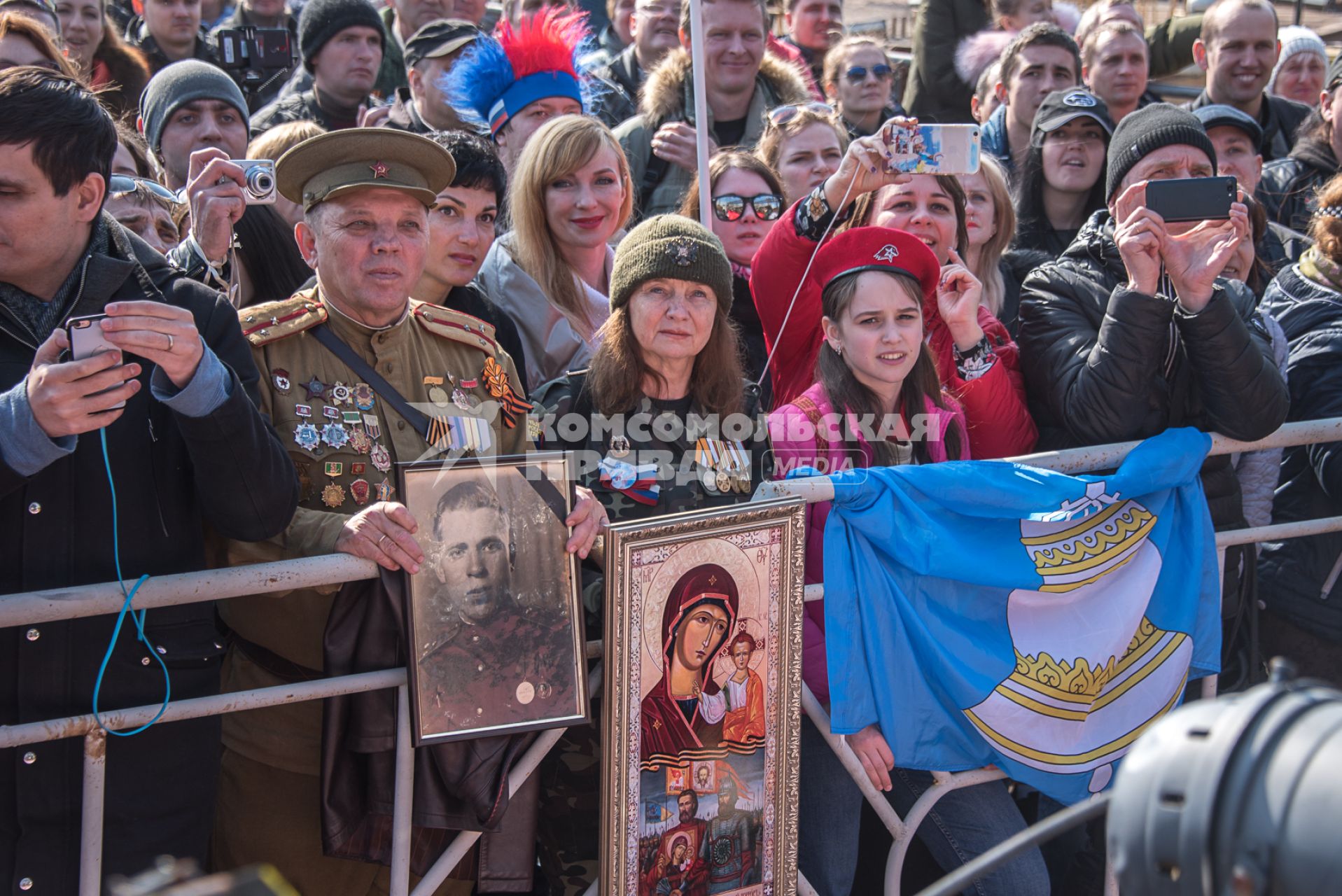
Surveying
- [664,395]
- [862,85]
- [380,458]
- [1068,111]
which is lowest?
[380,458]

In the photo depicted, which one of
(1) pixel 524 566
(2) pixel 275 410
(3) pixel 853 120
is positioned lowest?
(1) pixel 524 566

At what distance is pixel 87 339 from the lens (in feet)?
7.50

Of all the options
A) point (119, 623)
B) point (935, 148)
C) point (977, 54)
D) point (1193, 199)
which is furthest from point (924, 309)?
point (977, 54)

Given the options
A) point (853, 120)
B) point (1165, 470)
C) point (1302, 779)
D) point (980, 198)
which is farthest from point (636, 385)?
point (853, 120)

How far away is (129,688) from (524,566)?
0.84m

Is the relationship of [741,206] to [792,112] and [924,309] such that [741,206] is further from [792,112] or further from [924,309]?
[924,309]

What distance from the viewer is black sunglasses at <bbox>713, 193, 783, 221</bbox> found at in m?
4.85

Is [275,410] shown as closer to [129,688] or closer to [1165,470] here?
[129,688]

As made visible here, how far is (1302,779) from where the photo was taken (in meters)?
1.32

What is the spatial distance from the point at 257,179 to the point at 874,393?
181cm

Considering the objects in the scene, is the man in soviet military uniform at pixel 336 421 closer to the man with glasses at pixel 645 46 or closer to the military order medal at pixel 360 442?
the military order medal at pixel 360 442

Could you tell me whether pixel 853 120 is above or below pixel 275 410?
above

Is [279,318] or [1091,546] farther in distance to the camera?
[1091,546]

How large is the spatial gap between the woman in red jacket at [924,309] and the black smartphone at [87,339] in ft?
7.21
